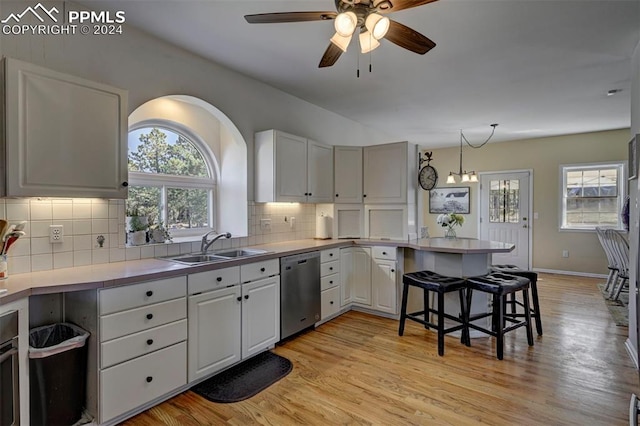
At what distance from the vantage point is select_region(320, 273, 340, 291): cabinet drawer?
3555mm

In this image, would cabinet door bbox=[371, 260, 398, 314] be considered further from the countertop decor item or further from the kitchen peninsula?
the kitchen peninsula

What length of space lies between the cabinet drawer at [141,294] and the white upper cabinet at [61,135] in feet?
2.18

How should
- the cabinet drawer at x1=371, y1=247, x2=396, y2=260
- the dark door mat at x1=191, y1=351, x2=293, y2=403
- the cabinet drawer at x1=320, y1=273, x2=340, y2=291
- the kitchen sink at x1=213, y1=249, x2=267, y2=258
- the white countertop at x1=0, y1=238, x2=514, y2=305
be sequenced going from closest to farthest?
the white countertop at x1=0, y1=238, x2=514, y2=305
the dark door mat at x1=191, y1=351, x2=293, y2=403
the kitchen sink at x1=213, y1=249, x2=267, y2=258
the cabinet drawer at x1=320, y1=273, x2=340, y2=291
the cabinet drawer at x1=371, y1=247, x2=396, y2=260

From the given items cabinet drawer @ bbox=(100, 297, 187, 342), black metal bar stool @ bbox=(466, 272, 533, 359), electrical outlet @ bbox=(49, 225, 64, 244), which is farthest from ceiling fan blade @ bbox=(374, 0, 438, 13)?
electrical outlet @ bbox=(49, 225, 64, 244)

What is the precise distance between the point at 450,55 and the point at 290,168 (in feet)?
6.14

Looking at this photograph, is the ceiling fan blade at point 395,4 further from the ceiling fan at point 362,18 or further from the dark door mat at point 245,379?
the dark door mat at point 245,379

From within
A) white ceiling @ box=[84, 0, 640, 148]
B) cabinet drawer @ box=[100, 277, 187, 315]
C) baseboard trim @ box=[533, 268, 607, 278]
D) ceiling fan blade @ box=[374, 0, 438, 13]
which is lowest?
baseboard trim @ box=[533, 268, 607, 278]

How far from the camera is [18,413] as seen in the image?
1589mm

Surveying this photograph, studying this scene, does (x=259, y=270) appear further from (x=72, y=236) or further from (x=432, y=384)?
(x=432, y=384)

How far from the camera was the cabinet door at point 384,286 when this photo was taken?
376 centimetres

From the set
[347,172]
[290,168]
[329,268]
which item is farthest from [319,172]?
[329,268]

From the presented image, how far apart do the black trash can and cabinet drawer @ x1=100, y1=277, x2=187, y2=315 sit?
0.23 metres

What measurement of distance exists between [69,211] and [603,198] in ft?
25.4

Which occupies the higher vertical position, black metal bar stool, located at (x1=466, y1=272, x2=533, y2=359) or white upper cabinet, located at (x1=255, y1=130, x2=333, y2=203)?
white upper cabinet, located at (x1=255, y1=130, x2=333, y2=203)
